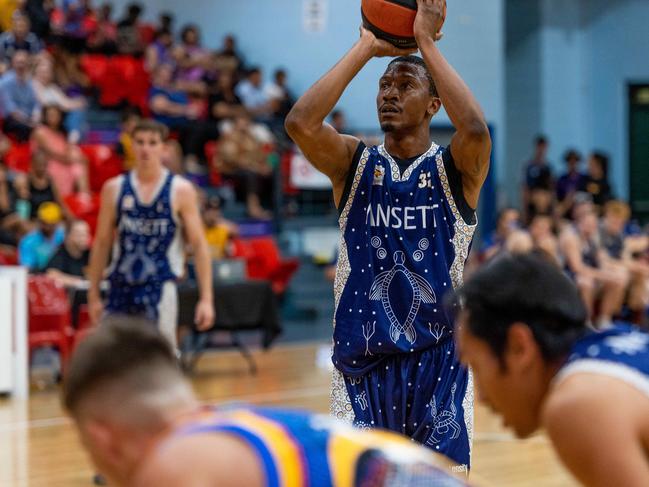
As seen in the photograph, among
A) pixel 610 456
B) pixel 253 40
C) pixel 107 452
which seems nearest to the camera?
pixel 107 452

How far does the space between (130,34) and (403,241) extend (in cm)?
1292

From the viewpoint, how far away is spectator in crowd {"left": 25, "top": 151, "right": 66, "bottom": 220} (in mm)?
11773

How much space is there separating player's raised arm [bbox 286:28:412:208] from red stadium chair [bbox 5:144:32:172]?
979 centimetres

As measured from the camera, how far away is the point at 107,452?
5.45 feet

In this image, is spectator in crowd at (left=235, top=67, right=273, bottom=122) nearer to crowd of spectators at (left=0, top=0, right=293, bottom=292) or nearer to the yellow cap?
crowd of spectators at (left=0, top=0, right=293, bottom=292)

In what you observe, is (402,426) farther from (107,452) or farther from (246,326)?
(246,326)

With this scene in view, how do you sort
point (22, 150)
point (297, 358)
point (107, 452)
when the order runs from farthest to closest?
point (22, 150) < point (297, 358) < point (107, 452)

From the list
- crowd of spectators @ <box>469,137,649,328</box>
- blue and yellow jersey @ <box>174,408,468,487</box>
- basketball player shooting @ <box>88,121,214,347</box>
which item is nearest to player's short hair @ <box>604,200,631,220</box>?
crowd of spectators @ <box>469,137,649,328</box>

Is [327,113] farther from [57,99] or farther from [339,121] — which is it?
[339,121]

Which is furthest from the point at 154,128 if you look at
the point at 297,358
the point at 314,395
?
the point at 297,358

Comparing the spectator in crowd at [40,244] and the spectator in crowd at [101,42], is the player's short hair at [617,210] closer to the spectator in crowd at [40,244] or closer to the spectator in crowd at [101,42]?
the spectator in crowd at [40,244]

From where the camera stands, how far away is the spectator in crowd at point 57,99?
528 inches

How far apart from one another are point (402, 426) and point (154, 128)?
2.90m

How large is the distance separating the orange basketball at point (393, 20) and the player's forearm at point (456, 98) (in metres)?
0.22
